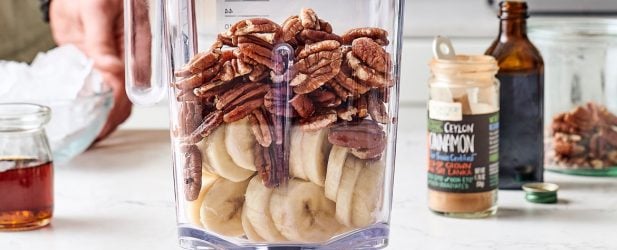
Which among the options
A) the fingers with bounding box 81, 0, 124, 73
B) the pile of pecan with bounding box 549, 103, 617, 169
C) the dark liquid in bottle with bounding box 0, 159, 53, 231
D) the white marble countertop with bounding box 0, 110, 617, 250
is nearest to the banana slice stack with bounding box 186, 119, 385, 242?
the white marble countertop with bounding box 0, 110, 617, 250

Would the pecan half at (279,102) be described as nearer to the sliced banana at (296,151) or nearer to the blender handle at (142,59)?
the sliced banana at (296,151)

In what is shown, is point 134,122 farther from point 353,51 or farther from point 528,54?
point 353,51

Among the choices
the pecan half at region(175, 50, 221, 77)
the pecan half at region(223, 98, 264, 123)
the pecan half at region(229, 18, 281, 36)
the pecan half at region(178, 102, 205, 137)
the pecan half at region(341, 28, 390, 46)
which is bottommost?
the pecan half at region(178, 102, 205, 137)

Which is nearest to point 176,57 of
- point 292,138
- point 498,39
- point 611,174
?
point 292,138

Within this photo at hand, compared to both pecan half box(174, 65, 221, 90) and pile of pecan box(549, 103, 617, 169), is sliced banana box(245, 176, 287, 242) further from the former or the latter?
pile of pecan box(549, 103, 617, 169)

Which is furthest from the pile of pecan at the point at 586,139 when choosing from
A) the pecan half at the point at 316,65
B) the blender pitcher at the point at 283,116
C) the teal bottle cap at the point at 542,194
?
the pecan half at the point at 316,65

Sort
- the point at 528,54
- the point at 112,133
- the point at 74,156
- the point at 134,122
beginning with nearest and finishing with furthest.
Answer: the point at 528,54 → the point at 74,156 → the point at 112,133 → the point at 134,122

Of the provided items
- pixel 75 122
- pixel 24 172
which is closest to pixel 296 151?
pixel 24 172
